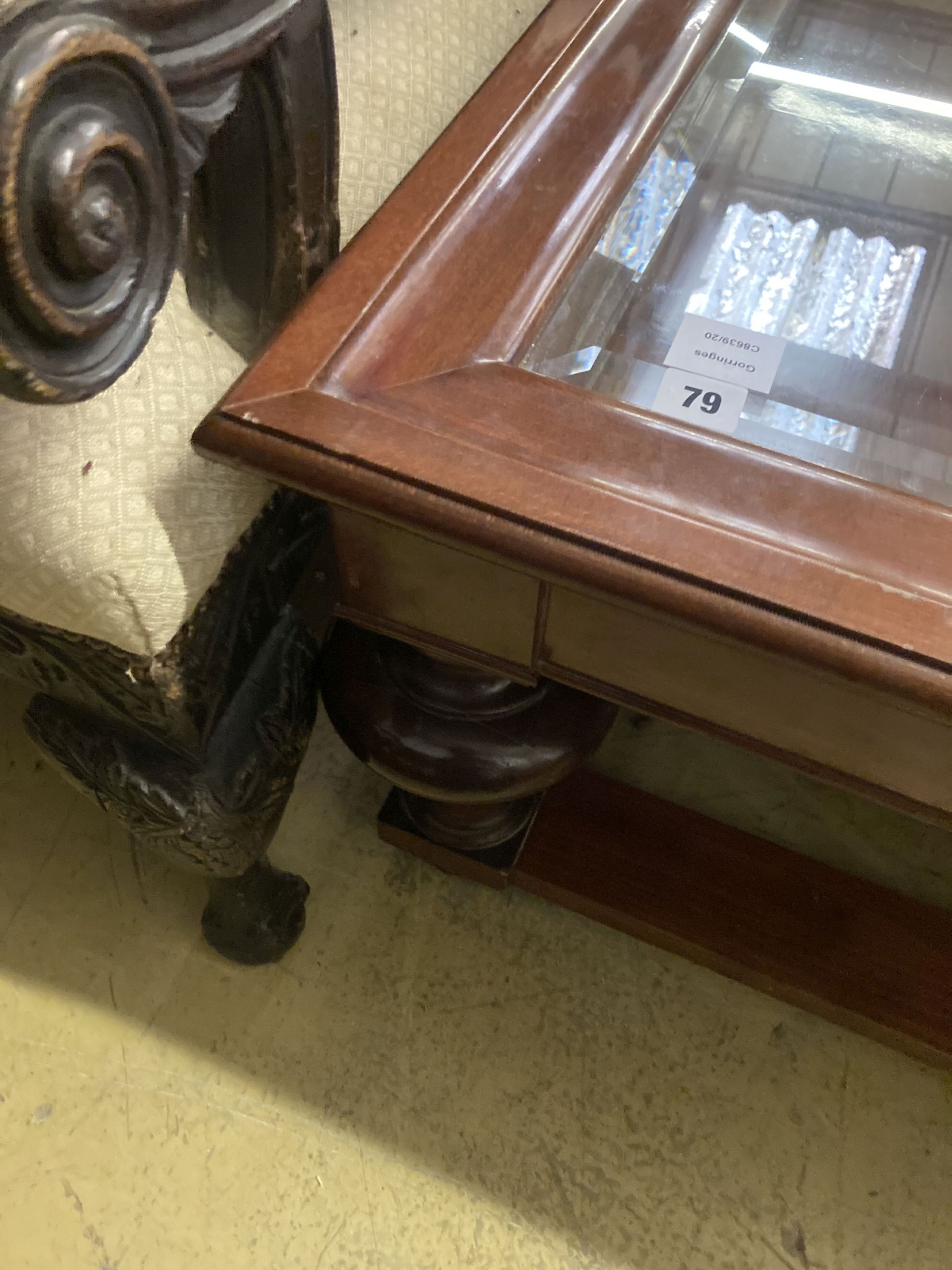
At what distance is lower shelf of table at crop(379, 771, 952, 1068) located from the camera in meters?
0.74

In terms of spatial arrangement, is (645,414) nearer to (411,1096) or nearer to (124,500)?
(124,500)

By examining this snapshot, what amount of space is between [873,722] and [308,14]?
1.30 ft

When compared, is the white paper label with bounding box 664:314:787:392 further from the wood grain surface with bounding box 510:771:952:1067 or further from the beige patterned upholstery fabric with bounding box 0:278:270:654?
the wood grain surface with bounding box 510:771:952:1067

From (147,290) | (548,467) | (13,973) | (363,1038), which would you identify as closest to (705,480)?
(548,467)

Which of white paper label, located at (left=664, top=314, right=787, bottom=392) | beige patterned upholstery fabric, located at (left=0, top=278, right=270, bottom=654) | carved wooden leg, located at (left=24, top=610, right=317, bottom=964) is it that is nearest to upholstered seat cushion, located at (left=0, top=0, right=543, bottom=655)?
beige patterned upholstery fabric, located at (left=0, top=278, right=270, bottom=654)

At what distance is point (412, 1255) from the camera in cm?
68

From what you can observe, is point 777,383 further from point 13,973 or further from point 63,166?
point 13,973

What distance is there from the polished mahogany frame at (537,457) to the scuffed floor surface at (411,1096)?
1.76ft

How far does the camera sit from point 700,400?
0.43m

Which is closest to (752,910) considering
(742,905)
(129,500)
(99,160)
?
(742,905)

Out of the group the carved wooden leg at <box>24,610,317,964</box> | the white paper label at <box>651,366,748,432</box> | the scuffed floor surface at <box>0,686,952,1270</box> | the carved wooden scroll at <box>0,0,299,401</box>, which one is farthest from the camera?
the scuffed floor surface at <box>0,686,952,1270</box>

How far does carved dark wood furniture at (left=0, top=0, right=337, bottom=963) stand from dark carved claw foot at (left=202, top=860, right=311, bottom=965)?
0.10 meters

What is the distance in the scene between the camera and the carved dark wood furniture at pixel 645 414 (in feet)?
1.16

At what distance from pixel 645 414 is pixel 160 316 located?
25cm
